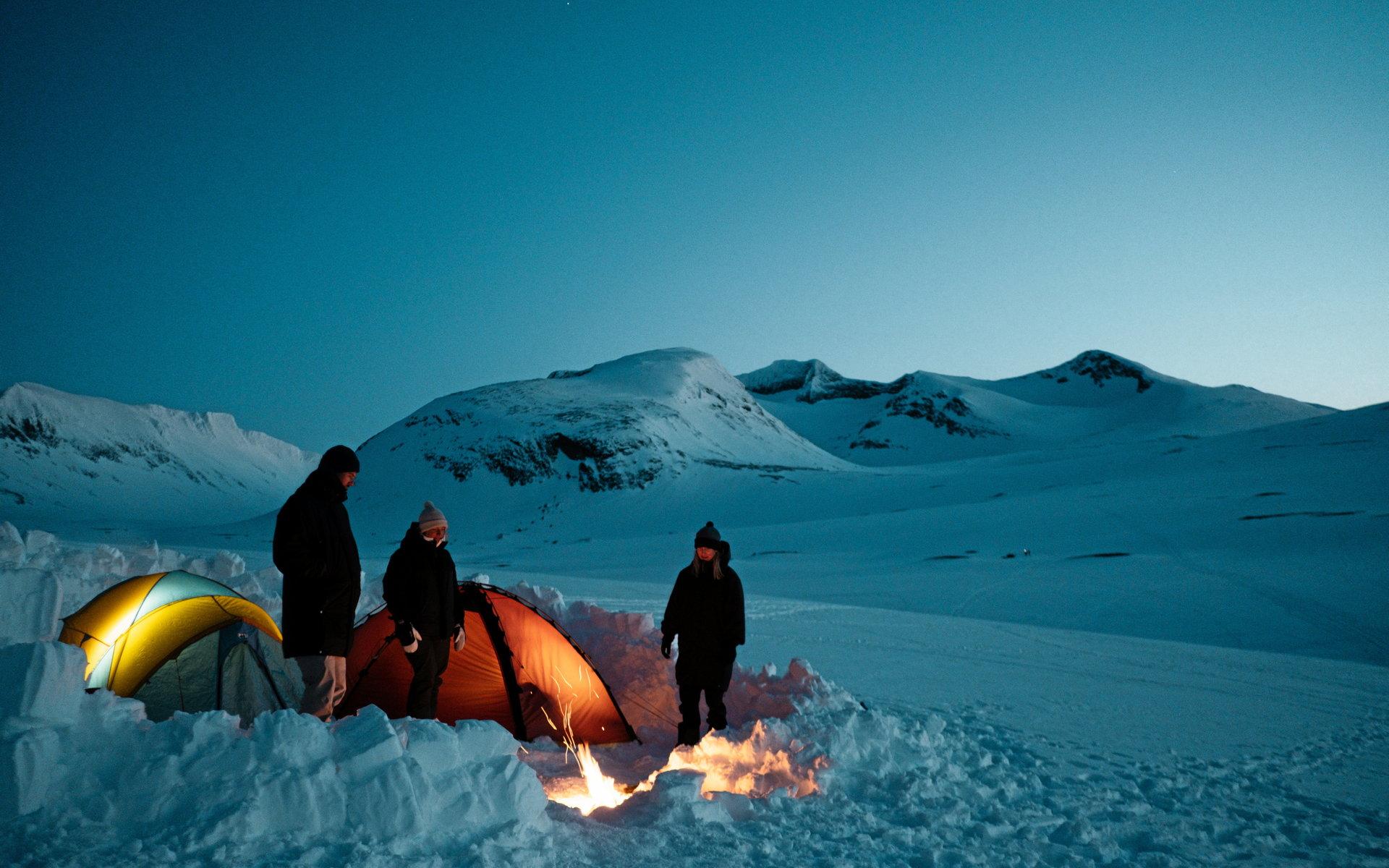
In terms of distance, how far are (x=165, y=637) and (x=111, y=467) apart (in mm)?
156675

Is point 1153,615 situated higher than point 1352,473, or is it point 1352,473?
point 1352,473

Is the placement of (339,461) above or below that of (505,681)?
above

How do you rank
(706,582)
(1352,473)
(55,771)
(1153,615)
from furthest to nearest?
(1352,473)
(1153,615)
(706,582)
(55,771)

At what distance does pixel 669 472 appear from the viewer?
1998 inches

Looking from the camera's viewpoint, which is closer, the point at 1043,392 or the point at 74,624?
the point at 74,624

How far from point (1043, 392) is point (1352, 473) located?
159881 mm

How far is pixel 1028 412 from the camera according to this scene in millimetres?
143500

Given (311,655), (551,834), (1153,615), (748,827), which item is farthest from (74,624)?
(1153,615)

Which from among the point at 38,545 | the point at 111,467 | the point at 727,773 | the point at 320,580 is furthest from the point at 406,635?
the point at 111,467

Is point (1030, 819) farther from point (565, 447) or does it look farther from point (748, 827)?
point (565, 447)

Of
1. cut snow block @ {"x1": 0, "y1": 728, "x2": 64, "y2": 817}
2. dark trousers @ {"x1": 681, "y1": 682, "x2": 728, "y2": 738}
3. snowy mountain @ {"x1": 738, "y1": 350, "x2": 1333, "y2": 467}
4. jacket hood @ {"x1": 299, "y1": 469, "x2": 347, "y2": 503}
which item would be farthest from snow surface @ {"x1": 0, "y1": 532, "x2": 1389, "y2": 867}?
snowy mountain @ {"x1": 738, "y1": 350, "x2": 1333, "y2": 467}

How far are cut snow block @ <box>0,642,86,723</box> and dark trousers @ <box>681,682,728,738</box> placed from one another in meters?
3.50

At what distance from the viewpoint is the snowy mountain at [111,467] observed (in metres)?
101

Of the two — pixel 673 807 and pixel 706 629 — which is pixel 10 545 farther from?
pixel 673 807
